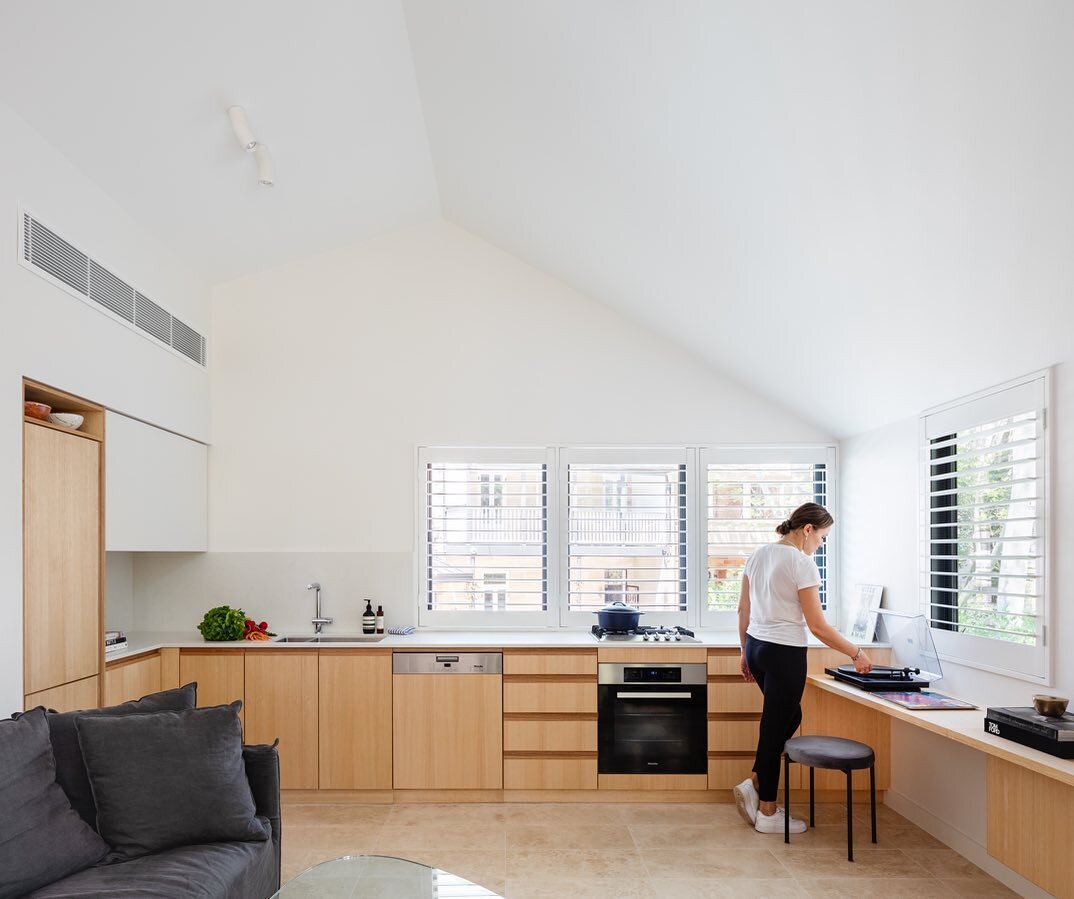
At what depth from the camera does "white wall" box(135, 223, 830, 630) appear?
5371mm

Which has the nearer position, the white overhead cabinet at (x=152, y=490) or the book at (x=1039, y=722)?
the book at (x=1039, y=722)

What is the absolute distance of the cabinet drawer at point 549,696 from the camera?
15.7ft

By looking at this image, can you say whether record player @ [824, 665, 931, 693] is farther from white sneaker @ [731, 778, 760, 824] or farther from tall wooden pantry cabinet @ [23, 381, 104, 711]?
tall wooden pantry cabinet @ [23, 381, 104, 711]

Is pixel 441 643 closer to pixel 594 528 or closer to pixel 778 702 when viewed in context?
pixel 594 528

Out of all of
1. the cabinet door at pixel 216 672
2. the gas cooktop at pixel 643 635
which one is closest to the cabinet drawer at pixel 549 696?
the gas cooktop at pixel 643 635

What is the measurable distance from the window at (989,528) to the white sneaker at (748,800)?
3.89 ft

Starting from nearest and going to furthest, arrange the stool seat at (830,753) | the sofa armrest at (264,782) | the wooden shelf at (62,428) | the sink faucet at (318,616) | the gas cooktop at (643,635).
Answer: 1. the sofa armrest at (264,782)
2. the wooden shelf at (62,428)
3. the stool seat at (830,753)
4. the gas cooktop at (643,635)
5. the sink faucet at (318,616)

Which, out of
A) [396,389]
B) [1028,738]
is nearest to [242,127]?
[396,389]

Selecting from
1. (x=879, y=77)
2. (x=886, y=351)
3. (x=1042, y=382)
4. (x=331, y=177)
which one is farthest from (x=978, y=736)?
(x=331, y=177)

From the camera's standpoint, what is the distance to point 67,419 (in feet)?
12.1

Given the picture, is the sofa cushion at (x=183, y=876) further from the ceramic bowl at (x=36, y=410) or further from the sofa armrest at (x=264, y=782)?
the ceramic bowl at (x=36, y=410)

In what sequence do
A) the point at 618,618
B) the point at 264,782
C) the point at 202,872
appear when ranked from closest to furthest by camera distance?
the point at 202,872, the point at 264,782, the point at 618,618

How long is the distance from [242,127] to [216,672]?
9.45 ft

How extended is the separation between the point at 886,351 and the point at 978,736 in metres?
1.68
